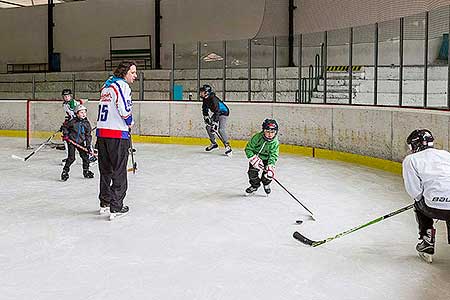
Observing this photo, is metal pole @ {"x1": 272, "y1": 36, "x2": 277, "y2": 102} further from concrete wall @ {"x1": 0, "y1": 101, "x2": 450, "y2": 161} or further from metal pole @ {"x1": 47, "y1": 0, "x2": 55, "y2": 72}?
metal pole @ {"x1": 47, "y1": 0, "x2": 55, "y2": 72}

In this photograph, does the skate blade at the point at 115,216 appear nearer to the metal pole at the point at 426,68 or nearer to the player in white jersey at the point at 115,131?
the player in white jersey at the point at 115,131

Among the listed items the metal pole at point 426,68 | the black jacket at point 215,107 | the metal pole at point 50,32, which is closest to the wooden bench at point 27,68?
the metal pole at point 50,32

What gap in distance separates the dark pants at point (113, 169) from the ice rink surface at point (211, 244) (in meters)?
0.18

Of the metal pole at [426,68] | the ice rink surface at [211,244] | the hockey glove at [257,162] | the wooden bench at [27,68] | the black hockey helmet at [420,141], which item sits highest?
the wooden bench at [27,68]

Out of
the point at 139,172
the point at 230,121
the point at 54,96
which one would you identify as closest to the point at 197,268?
the point at 139,172

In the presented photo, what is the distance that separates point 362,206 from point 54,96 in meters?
14.9

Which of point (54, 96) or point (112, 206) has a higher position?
point (54, 96)

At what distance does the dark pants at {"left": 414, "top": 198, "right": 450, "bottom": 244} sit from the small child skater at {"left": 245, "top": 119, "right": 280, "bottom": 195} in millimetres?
1987

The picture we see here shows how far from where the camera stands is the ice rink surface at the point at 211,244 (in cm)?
321

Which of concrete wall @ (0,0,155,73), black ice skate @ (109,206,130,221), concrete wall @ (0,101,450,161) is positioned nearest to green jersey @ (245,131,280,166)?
black ice skate @ (109,206,130,221)

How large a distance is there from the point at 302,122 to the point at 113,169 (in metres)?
5.82

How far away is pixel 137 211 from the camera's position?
529 centimetres

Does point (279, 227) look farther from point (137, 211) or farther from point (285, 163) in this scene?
point (285, 163)

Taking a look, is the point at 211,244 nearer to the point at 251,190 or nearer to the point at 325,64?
the point at 251,190
